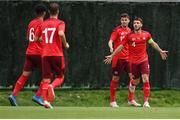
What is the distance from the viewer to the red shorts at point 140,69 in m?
15.9

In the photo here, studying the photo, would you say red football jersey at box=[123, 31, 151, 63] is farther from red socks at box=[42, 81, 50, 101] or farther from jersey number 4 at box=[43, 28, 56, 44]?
red socks at box=[42, 81, 50, 101]

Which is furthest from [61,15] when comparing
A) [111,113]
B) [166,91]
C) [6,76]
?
[111,113]

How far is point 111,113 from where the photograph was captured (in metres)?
12.3

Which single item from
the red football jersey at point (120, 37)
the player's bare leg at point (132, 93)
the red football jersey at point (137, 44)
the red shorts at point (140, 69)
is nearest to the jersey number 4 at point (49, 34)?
the red football jersey at point (137, 44)

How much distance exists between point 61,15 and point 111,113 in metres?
6.47

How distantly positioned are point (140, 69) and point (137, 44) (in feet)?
1.74

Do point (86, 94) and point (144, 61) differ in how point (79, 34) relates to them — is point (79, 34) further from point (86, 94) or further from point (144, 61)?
point (144, 61)

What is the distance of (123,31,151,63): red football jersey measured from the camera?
52.7ft

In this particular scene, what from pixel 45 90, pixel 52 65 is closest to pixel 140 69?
pixel 52 65

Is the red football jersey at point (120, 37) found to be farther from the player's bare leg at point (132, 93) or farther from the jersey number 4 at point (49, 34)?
the jersey number 4 at point (49, 34)

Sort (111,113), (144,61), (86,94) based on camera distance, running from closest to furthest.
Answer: (111,113) → (144,61) → (86,94)

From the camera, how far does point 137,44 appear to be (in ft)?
53.0

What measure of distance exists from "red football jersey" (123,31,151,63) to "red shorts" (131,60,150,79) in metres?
0.09

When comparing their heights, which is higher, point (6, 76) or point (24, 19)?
point (24, 19)
